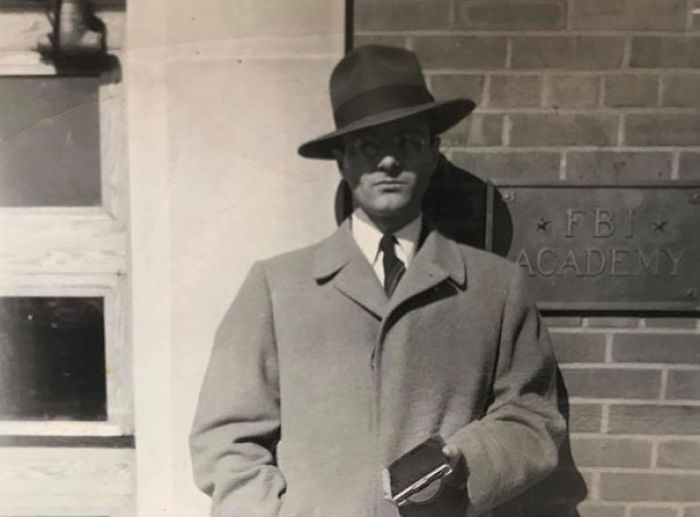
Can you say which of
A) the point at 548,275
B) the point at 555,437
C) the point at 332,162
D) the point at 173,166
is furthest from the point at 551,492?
the point at 173,166

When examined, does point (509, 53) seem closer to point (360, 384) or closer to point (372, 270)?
point (372, 270)

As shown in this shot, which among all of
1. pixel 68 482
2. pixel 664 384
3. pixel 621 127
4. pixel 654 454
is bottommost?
pixel 68 482

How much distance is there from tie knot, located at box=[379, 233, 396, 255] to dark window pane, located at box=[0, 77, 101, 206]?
2.95 ft

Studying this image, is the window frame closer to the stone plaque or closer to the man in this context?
the man

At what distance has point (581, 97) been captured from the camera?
2104 mm

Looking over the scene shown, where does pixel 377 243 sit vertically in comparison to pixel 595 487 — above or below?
above

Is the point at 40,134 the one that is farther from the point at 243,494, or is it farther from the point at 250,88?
the point at 243,494

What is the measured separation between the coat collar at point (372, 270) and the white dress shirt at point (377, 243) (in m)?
0.02

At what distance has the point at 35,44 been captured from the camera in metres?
2.14

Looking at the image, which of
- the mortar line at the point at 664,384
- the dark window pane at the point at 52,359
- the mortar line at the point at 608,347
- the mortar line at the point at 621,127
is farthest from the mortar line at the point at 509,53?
the dark window pane at the point at 52,359

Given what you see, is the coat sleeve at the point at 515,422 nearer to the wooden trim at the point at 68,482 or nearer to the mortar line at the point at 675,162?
the mortar line at the point at 675,162

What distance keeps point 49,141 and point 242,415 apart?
3.21 ft

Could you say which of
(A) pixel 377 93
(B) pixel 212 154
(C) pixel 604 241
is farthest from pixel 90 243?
(C) pixel 604 241

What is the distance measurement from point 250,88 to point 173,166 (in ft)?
1.00
